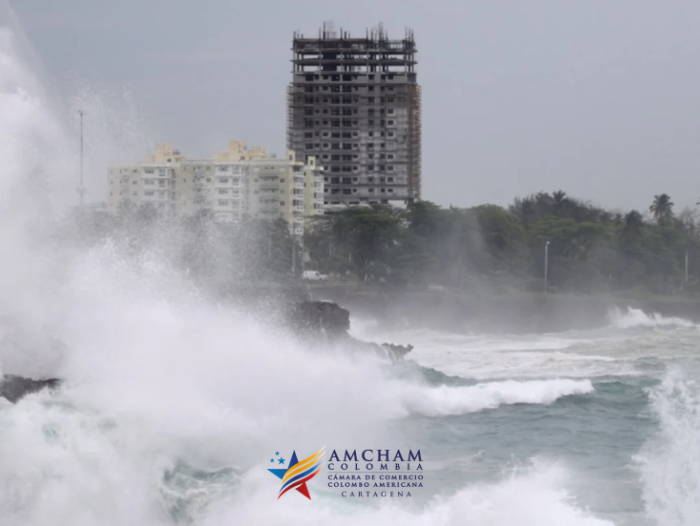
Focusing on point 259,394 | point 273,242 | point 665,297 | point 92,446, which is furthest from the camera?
point 665,297

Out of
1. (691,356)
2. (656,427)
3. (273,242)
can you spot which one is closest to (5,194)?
(656,427)

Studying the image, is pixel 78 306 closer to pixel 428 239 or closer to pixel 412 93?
pixel 428 239

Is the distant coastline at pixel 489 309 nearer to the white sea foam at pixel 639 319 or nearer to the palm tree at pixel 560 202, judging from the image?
the white sea foam at pixel 639 319

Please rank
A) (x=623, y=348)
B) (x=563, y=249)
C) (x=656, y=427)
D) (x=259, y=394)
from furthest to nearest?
1. (x=563, y=249)
2. (x=623, y=348)
3. (x=656, y=427)
4. (x=259, y=394)

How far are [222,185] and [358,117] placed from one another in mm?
46198

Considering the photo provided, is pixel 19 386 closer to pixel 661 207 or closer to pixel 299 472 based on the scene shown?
pixel 299 472

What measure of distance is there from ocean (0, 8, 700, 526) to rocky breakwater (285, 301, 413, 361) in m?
2.17

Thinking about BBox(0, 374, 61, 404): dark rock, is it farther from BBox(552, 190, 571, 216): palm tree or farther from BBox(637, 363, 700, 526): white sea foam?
BBox(552, 190, 571, 216): palm tree

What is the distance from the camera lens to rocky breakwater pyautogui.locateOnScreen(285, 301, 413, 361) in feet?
79.4

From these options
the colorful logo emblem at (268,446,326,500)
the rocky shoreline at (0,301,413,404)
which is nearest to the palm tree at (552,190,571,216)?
the rocky shoreline at (0,301,413,404)

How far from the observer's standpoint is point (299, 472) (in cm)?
1180

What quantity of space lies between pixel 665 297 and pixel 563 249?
7.73 meters

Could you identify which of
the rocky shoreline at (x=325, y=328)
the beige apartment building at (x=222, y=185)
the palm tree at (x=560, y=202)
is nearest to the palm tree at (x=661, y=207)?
the palm tree at (x=560, y=202)

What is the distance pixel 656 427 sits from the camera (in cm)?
1672
